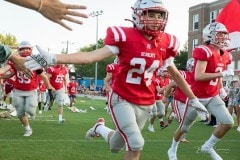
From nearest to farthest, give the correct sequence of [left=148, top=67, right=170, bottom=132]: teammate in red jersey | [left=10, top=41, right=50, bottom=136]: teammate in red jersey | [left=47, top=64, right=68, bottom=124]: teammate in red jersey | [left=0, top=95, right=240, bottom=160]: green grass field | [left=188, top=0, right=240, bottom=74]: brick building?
[left=0, top=95, right=240, bottom=160]: green grass field < [left=10, top=41, right=50, bottom=136]: teammate in red jersey < [left=148, top=67, right=170, bottom=132]: teammate in red jersey < [left=47, top=64, right=68, bottom=124]: teammate in red jersey < [left=188, top=0, right=240, bottom=74]: brick building

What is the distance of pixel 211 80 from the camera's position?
7328 mm

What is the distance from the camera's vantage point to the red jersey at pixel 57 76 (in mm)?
14000

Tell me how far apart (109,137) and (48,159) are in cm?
142

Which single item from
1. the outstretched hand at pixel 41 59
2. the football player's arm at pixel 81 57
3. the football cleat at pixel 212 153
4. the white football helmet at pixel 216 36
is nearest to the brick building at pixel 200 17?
the white football helmet at pixel 216 36

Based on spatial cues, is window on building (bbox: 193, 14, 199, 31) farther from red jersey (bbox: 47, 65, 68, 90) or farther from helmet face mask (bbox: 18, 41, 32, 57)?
helmet face mask (bbox: 18, 41, 32, 57)

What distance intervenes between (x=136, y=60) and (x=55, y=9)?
5.46 ft

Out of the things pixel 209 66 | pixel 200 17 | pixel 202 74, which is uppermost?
pixel 200 17

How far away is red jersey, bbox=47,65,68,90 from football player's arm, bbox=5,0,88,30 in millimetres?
10310

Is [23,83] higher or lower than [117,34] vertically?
lower

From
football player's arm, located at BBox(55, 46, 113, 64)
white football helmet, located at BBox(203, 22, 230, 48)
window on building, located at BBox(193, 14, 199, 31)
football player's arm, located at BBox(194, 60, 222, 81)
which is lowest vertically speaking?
football player's arm, located at BBox(194, 60, 222, 81)

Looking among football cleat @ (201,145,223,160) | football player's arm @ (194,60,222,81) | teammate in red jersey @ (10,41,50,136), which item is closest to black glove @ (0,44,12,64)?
football player's arm @ (194,60,222,81)

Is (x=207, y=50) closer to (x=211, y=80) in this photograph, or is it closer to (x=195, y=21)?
(x=211, y=80)

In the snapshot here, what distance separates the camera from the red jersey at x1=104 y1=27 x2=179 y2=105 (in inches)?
198

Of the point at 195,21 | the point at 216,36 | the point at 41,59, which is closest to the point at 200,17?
the point at 195,21
